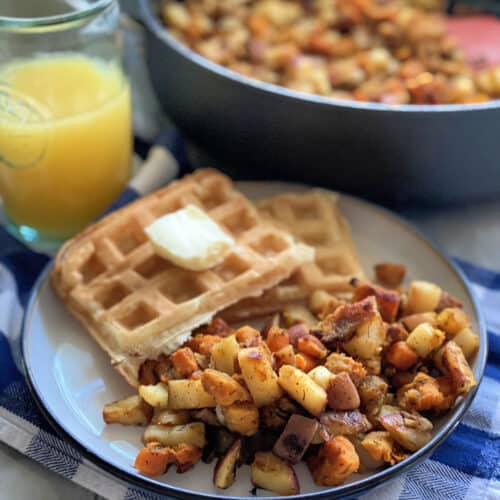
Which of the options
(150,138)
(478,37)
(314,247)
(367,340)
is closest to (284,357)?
(367,340)

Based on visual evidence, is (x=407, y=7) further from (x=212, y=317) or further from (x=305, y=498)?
(x=305, y=498)

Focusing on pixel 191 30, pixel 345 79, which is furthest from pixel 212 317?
pixel 191 30

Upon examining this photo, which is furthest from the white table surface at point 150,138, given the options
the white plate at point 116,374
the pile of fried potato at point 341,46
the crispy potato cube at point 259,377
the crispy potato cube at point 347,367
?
the crispy potato cube at point 347,367

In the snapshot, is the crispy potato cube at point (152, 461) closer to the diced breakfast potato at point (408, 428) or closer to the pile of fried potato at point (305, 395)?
the pile of fried potato at point (305, 395)

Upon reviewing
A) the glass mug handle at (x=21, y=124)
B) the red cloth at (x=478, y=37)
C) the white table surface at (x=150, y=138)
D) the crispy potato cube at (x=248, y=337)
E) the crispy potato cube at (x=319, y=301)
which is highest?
the red cloth at (x=478, y=37)

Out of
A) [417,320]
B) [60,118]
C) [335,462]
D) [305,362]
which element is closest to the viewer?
[335,462]

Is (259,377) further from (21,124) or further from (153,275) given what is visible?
(21,124)
